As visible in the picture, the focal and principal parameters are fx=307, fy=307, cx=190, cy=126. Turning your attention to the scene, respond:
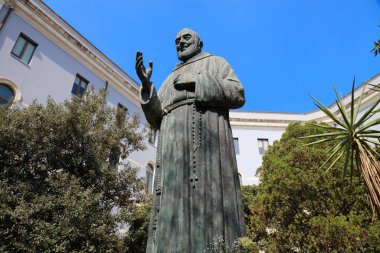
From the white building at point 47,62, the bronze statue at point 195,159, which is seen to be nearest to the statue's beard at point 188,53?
the bronze statue at point 195,159

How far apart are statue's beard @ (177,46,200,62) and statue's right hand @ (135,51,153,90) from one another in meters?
0.85

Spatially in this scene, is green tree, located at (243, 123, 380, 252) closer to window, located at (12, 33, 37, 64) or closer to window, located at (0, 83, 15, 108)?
window, located at (0, 83, 15, 108)

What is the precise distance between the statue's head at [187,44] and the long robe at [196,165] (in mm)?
352

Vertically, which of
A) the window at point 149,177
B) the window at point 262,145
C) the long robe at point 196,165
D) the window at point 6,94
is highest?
→ the window at point 262,145

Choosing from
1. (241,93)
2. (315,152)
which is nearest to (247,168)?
(315,152)

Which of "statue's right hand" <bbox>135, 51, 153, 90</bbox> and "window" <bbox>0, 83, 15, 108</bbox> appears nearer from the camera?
"statue's right hand" <bbox>135, 51, 153, 90</bbox>

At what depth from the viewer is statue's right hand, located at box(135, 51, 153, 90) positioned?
359cm

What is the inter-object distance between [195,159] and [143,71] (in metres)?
1.26

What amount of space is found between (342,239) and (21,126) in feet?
39.6

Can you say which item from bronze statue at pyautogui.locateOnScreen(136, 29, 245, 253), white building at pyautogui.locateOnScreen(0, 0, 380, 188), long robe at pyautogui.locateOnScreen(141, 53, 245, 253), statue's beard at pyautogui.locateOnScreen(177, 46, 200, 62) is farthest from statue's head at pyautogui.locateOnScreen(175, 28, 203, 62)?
Result: white building at pyautogui.locateOnScreen(0, 0, 380, 188)

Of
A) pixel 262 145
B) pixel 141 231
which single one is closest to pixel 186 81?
pixel 141 231

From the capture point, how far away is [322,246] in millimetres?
11258

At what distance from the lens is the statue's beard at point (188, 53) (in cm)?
452

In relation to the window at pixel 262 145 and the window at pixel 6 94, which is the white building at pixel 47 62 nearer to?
the window at pixel 6 94
